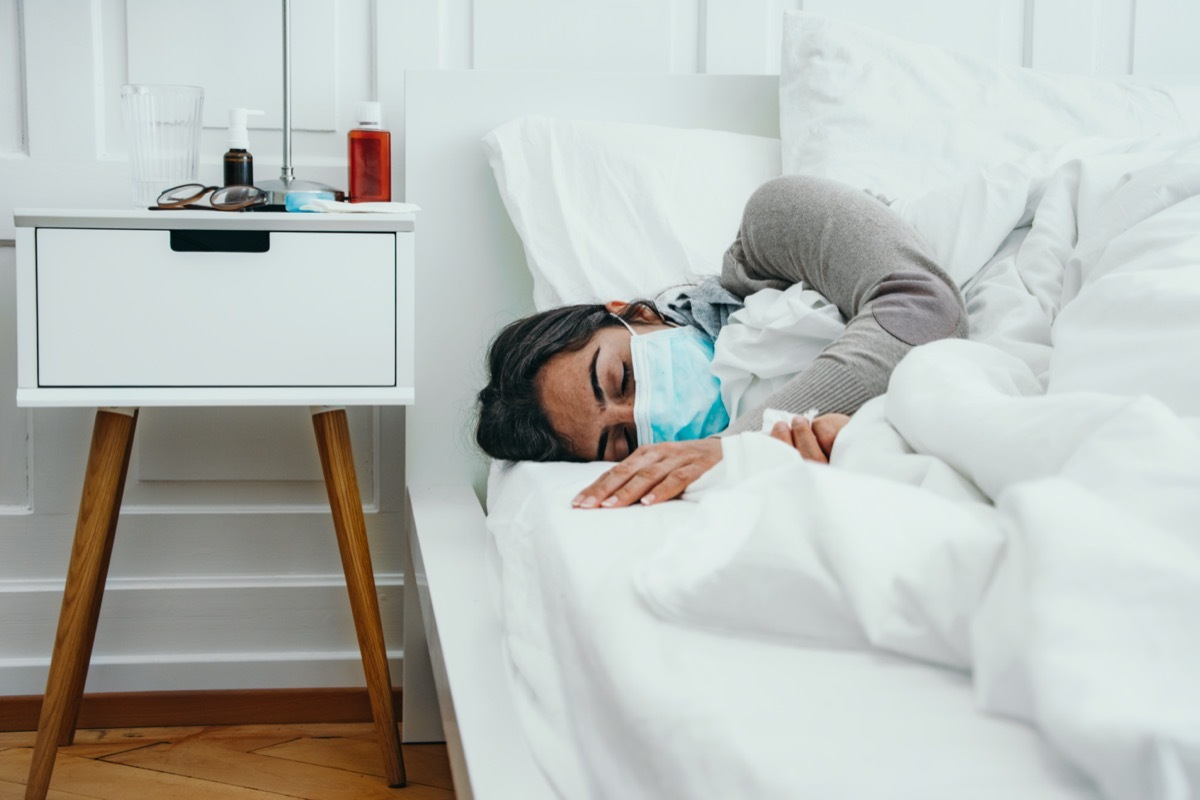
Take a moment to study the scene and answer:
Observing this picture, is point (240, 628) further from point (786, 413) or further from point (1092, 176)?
point (1092, 176)

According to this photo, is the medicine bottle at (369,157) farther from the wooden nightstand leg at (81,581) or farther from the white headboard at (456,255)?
the wooden nightstand leg at (81,581)

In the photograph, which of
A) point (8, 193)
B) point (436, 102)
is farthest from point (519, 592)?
point (8, 193)

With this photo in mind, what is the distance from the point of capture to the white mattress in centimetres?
29

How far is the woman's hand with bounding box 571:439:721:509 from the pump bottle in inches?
27.6

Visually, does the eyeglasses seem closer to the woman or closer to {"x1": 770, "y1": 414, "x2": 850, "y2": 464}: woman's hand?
the woman

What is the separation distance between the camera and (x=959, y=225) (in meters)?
1.03

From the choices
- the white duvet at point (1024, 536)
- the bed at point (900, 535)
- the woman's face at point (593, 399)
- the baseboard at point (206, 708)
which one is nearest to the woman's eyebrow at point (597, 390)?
the woman's face at point (593, 399)

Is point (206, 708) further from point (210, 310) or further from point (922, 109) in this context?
point (922, 109)

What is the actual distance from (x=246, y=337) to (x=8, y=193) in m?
0.56

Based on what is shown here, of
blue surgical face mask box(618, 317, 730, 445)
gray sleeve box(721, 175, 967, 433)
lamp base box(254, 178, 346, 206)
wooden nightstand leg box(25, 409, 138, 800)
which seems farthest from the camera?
lamp base box(254, 178, 346, 206)

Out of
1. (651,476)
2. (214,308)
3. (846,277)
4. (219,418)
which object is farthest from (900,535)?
(219,418)

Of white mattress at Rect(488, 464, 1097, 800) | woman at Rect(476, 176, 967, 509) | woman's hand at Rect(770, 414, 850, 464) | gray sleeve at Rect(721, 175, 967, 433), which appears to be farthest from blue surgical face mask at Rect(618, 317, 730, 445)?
white mattress at Rect(488, 464, 1097, 800)

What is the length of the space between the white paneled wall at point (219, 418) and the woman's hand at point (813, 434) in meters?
0.83

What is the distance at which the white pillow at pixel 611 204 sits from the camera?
125cm
